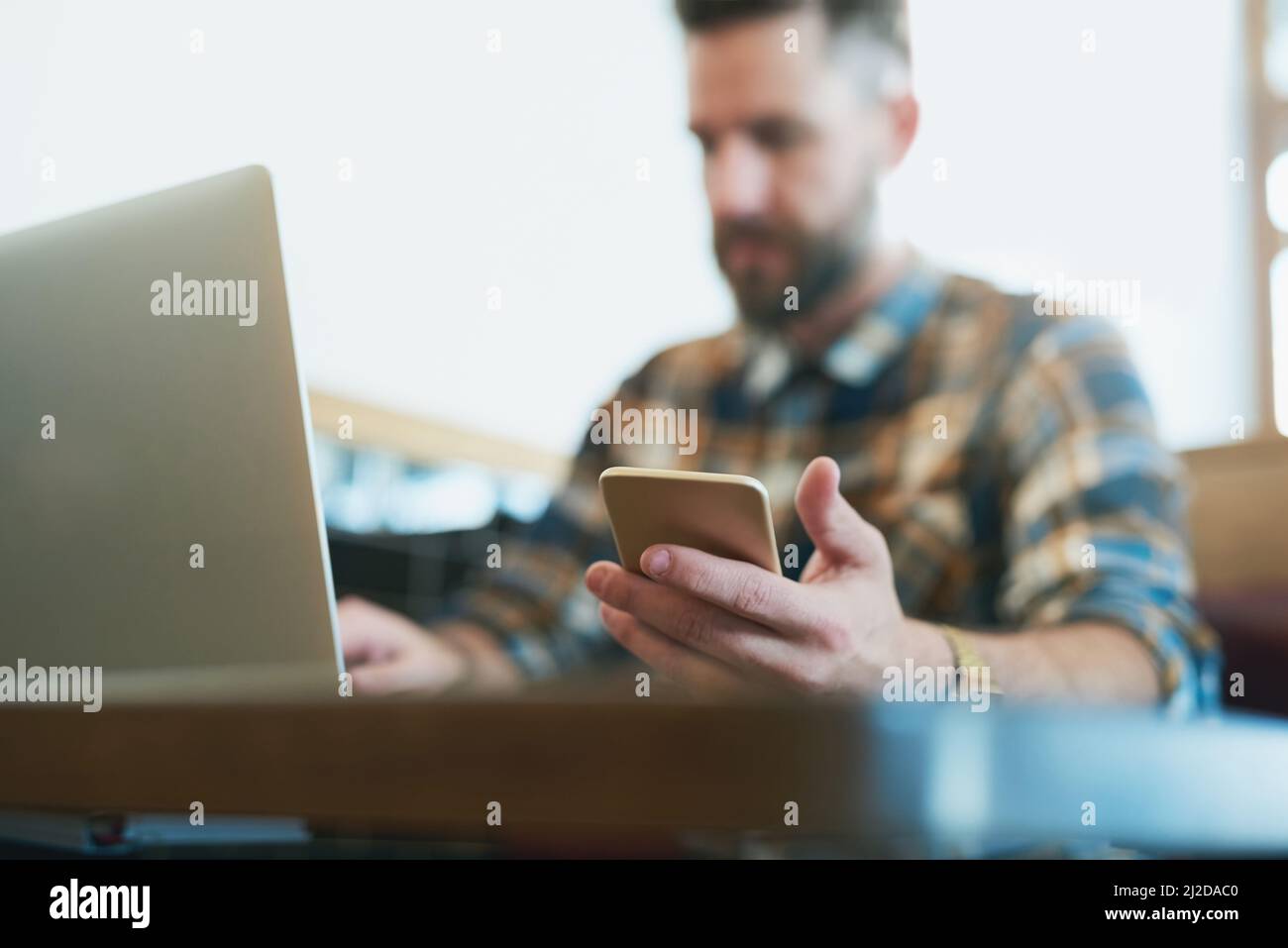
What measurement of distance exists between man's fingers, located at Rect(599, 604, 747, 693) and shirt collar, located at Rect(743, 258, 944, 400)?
2.97 feet

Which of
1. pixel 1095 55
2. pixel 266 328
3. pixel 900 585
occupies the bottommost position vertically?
pixel 900 585

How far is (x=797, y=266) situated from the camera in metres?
1.59

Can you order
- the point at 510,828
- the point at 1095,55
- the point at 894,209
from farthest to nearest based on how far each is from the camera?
the point at 1095,55
the point at 894,209
the point at 510,828

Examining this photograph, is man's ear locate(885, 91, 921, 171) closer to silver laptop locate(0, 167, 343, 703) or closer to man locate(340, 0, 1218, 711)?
man locate(340, 0, 1218, 711)

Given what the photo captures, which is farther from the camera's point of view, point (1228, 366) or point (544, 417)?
point (544, 417)

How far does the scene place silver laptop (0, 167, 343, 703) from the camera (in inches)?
18.3

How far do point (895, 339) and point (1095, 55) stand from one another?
1.48 m

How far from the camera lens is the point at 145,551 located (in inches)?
19.1

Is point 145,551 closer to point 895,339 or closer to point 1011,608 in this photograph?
point 1011,608

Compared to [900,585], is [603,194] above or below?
above

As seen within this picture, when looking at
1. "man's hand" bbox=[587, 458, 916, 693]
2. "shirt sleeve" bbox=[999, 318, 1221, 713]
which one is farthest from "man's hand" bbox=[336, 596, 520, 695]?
"shirt sleeve" bbox=[999, 318, 1221, 713]

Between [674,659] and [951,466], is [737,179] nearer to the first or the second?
[951,466]

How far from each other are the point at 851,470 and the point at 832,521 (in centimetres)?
83
